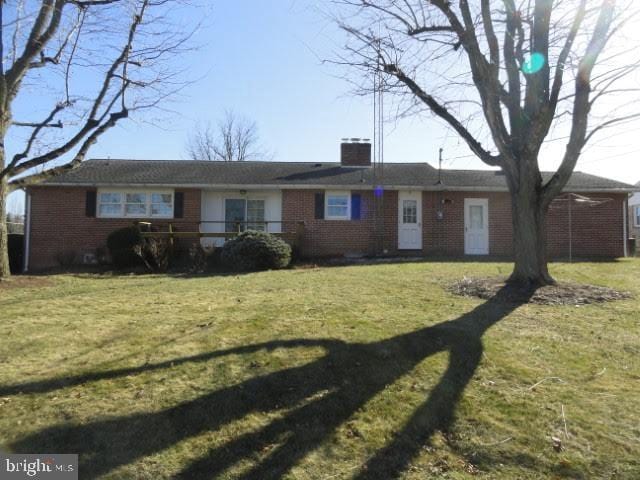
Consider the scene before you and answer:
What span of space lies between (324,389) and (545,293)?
5390mm

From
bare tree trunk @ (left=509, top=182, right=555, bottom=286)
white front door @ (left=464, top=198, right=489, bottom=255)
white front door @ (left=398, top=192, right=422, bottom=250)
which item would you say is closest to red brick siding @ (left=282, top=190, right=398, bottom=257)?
white front door @ (left=398, top=192, right=422, bottom=250)

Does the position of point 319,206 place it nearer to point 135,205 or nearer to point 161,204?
point 161,204

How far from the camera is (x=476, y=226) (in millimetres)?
16562

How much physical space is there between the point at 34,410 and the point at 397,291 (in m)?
5.89

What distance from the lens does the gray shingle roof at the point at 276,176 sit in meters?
16.0

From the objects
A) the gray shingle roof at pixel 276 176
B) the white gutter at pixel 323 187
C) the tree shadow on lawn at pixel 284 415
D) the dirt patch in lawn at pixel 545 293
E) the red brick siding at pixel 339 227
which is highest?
the gray shingle roof at pixel 276 176

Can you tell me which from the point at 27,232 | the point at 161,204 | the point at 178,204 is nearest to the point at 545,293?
the point at 178,204

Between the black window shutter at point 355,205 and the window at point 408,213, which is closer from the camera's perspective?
the black window shutter at point 355,205

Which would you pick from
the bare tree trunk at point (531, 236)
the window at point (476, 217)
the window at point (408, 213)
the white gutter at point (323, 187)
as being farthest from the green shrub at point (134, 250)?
the window at point (476, 217)

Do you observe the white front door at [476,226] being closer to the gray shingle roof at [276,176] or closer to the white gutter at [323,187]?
the white gutter at [323,187]

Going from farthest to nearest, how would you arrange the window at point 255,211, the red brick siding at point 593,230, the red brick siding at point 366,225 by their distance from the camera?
1. the window at point 255,211
2. the red brick siding at point 593,230
3. the red brick siding at point 366,225

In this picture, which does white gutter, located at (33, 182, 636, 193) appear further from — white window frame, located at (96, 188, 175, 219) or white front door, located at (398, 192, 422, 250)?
white front door, located at (398, 192, 422, 250)

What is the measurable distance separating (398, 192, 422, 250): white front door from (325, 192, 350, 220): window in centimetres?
199

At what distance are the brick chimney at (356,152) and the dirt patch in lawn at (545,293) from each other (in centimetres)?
1085
